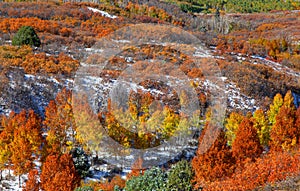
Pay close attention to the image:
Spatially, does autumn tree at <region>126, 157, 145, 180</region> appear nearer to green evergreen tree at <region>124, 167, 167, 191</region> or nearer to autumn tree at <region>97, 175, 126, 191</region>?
autumn tree at <region>97, 175, 126, 191</region>

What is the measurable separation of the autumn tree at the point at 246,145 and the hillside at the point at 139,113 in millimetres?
77

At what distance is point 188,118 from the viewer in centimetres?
3347

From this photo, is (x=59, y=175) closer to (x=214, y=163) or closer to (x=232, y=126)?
(x=214, y=163)

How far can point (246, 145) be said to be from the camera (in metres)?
28.1

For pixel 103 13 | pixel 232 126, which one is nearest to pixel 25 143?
pixel 232 126

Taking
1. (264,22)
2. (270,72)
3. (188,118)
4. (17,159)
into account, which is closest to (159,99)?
(188,118)

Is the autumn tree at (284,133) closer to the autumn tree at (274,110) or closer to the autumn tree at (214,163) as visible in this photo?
the autumn tree at (274,110)

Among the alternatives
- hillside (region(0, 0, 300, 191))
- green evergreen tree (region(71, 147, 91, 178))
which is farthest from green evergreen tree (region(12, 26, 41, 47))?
green evergreen tree (region(71, 147, 91, 178))

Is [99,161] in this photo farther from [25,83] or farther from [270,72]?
[270,72]

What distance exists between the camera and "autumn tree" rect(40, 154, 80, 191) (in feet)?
82.8

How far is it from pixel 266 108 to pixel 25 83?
24.8 metres

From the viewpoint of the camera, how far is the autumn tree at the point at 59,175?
2525cm

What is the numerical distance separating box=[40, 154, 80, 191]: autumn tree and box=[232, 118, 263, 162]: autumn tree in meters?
11.8

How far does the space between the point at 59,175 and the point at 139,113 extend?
980 cm
